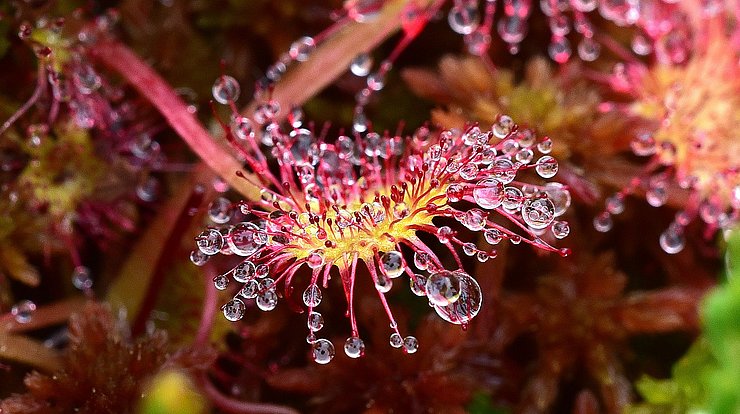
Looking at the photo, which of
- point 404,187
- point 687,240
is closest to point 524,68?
point 687,240

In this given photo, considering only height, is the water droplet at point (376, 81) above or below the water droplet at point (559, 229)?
below

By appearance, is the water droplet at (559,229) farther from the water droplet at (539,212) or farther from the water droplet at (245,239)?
the water droplet at (245,239)

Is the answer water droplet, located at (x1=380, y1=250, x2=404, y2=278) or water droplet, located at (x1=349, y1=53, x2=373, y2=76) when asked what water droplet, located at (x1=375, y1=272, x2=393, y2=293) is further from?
water droplet, located at (x1=349, y1=53, x2=373, y2=76)

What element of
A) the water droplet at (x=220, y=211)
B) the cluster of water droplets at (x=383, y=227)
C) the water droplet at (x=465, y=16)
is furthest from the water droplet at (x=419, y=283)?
the water droplet at (x=465, y=16)

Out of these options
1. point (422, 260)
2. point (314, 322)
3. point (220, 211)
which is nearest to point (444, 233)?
point (422, 260)

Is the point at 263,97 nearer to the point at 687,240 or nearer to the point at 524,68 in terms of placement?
the point at 524,68

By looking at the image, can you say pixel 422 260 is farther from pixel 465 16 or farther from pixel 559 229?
pixel 465 16

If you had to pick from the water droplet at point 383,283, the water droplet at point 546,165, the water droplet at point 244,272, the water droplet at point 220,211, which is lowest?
the water droplet at point 220,211

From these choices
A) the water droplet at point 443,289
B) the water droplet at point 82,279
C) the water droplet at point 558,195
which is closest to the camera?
the water droplet at point 443,289
